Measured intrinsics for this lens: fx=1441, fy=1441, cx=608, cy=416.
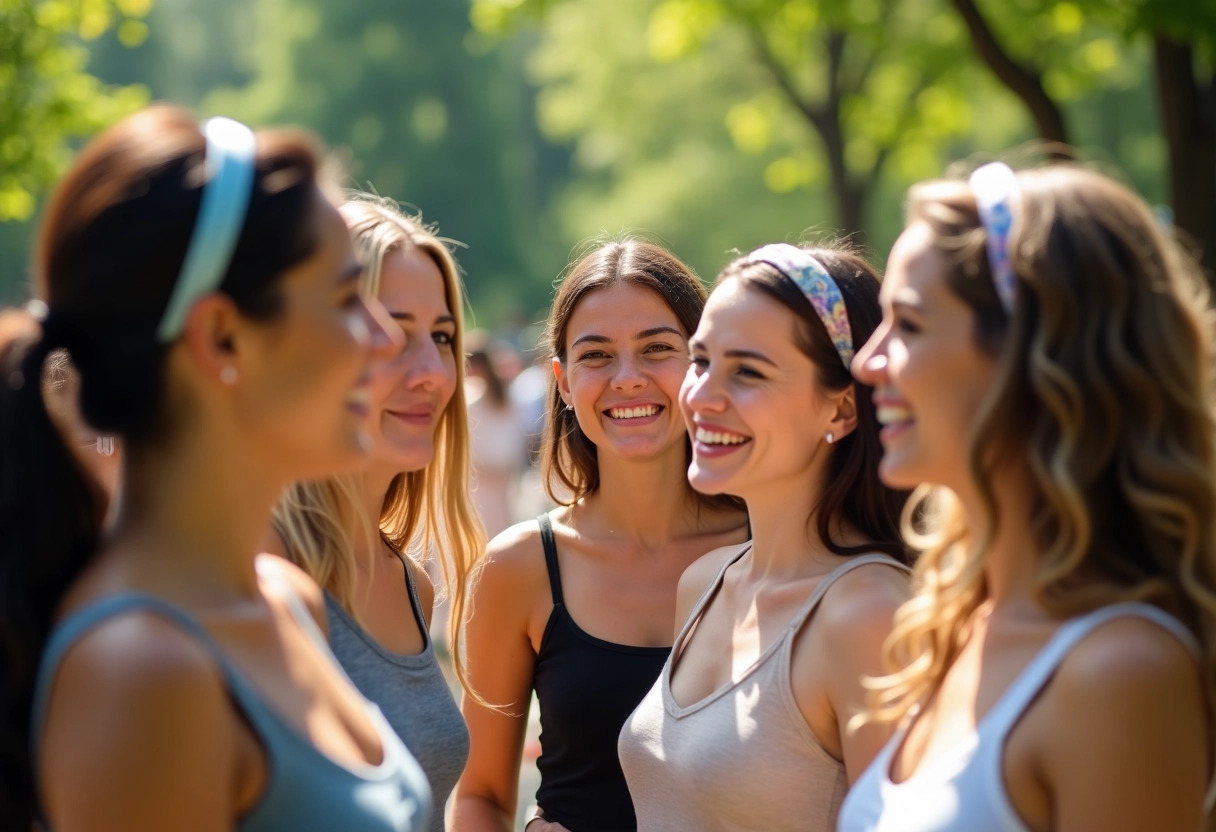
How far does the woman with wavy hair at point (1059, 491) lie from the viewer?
2.30 m

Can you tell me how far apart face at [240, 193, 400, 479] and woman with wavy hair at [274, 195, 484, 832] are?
34.0 inches

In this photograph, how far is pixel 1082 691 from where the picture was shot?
7.56 ft

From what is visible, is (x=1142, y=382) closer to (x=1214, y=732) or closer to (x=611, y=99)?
(x=1214, y=732)

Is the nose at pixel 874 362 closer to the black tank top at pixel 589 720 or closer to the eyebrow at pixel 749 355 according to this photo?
the eyebrow at pixel 749 355

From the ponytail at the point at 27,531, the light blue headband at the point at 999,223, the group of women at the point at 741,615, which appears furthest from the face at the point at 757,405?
the ponytail at the point at 27,531

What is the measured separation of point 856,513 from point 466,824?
5.06 feet

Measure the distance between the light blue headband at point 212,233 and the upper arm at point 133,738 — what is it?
0.47 meters

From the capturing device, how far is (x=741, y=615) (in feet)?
11.6

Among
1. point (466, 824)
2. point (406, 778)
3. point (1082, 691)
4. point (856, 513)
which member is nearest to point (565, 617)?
point (466, 824)

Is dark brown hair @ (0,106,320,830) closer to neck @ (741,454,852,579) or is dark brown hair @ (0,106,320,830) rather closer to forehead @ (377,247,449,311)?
forehead @ (377,247,449,311)

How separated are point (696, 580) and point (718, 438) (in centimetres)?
53

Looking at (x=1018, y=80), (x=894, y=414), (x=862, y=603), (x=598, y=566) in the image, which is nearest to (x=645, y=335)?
(x=598, y=566)

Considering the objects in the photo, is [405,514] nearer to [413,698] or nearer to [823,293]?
[413,698]

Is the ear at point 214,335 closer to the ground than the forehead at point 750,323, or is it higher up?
higher up
